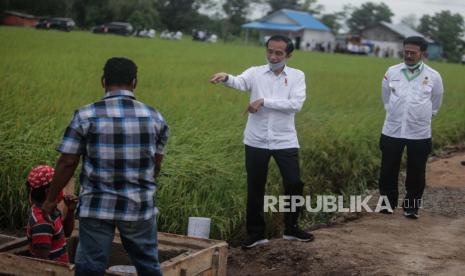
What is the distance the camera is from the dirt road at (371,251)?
4.86 meters

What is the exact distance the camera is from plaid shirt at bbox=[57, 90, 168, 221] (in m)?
3.12

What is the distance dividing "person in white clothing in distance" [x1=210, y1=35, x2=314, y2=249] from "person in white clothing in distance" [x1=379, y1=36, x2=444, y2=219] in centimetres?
150

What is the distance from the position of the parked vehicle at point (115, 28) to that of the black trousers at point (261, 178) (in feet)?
85.5

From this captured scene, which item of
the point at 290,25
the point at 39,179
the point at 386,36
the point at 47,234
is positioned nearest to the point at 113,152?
the point at 39,179

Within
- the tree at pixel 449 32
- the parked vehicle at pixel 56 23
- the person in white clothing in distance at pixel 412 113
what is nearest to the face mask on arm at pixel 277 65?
the person in white clothing in distance at pixel 412 113

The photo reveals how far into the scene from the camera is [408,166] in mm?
6387

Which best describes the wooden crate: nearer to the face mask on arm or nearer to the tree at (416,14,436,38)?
the face mask on arm

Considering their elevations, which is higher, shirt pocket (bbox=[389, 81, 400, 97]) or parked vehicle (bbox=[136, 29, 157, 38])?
parked vehicle (bbox=[136, 29, 157, 38])

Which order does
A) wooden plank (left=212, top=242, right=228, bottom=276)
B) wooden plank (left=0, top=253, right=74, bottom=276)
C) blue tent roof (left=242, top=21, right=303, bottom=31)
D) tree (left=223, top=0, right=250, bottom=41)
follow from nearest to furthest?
wooden plank (left=0, top=253, right=74, bottom=276) → wooden plank (left=212, top=242, right=228, bottom=276) → blue tent roof (left=242, top=21, right=303, bottom=31) → tree (left=223, top=0, right=250, bottom=41)

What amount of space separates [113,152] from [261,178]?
221 cm

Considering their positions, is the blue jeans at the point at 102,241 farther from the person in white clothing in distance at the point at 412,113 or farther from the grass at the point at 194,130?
the person in white clothing in distance at the point at 412,113

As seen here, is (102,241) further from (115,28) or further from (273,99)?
(115,28)

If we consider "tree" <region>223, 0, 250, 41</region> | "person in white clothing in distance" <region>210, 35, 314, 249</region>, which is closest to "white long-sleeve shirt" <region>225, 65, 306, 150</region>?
"person in white clothing in distance" <region>210, 35, 314, 249</region>

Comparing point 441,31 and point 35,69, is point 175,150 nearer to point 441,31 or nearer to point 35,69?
point 35,69
